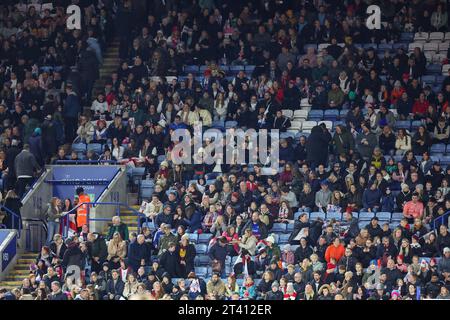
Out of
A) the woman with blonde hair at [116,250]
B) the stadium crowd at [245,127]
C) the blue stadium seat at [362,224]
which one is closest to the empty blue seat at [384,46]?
the stadium crowd at [245,127]

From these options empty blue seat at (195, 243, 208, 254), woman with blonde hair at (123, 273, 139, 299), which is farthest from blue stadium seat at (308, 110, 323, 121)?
woman with blonde hair at (123, 273, 139, 299)

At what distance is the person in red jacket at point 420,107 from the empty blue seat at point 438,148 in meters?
0.90

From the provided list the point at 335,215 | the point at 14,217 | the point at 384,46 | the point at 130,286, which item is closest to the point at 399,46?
the point at 384,46

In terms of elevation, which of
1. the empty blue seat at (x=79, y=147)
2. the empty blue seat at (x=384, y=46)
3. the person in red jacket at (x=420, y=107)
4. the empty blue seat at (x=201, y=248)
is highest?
the empty blue seat at (x=384, y=46)

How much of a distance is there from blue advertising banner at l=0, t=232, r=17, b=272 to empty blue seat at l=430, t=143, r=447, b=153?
331 inches

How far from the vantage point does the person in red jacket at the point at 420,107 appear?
121ft

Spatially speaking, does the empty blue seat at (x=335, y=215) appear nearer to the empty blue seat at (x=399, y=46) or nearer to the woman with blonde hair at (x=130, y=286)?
the woman with blonde hair at (x=130, y=286)

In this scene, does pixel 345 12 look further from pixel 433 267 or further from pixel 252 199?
pixel 433 267

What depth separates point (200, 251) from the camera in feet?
112

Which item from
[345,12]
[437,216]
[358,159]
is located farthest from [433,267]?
[345,12]

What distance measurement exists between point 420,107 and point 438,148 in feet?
3.86

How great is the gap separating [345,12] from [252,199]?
7.01 meters

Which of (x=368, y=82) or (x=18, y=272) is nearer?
(x=18, y=272)

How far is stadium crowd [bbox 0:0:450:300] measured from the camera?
3259cm
